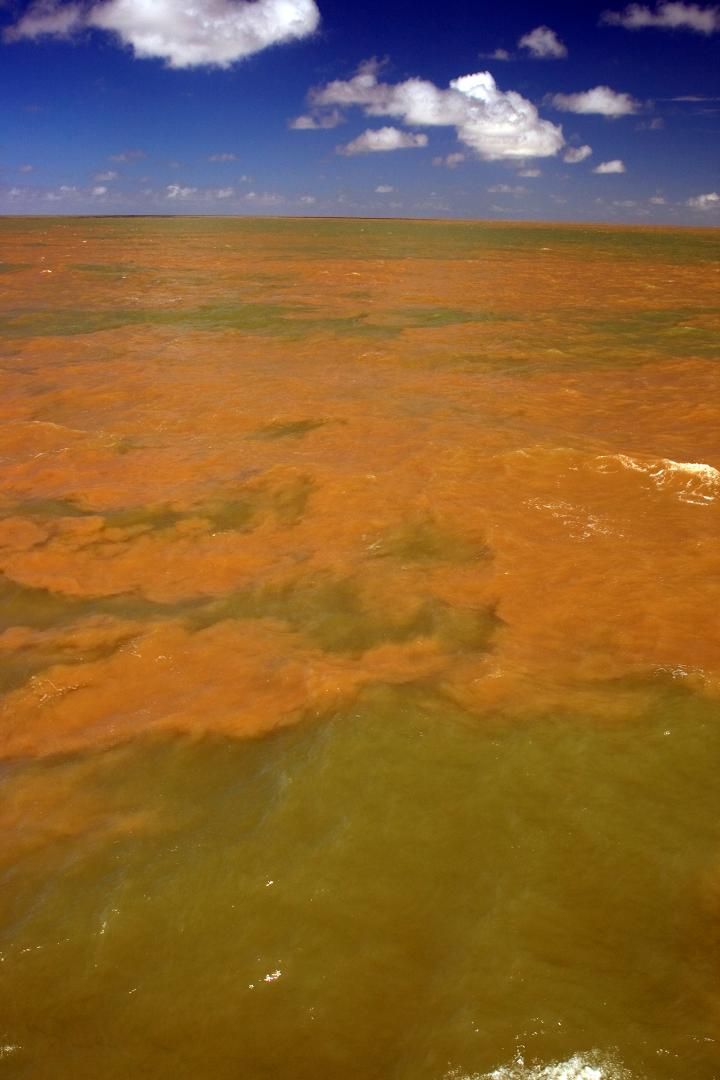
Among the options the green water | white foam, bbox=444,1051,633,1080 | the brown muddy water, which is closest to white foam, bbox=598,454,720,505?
the brown muddy water

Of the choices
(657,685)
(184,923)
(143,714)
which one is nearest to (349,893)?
(184,923)

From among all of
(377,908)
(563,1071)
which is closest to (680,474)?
(377,908)

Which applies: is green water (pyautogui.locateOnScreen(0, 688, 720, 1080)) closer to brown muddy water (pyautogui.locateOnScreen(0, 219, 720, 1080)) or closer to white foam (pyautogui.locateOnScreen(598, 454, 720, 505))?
brown muddy water (pyautogui.locateOnScreen(0, 219, 720, 1080))

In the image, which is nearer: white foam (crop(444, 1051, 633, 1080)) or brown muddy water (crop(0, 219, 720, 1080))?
white foam (crop(444, 1051, 633, 1080))

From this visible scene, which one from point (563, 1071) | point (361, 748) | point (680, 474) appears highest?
point (680, 474)

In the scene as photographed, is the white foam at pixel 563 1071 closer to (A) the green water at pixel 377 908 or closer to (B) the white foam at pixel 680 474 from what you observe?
(A) the green water at pixel 377 908

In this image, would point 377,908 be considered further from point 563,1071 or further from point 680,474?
point 680,474
